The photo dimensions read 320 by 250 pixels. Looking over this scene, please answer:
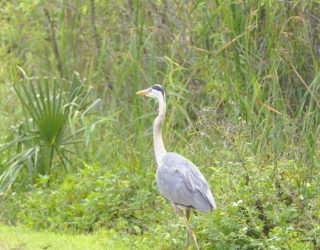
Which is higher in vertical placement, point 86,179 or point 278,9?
point 278,9

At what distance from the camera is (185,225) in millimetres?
7738

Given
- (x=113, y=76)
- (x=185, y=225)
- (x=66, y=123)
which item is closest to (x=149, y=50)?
(x=113, y=76)

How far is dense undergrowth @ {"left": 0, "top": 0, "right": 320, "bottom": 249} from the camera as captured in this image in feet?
25.5

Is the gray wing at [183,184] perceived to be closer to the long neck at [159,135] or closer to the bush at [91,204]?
the long neck at [159,135]

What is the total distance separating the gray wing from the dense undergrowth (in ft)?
0.98

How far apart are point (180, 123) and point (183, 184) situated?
3281 millimetres

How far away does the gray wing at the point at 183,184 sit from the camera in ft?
24.2

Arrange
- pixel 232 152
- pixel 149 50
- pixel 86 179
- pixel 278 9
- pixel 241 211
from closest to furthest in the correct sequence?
pixel 241 211 → pixel 232 152 → pixel 86 179 → pixel 278 9 → pixel 149 50

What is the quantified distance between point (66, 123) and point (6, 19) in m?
4.02

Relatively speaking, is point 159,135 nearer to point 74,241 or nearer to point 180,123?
point 74,241

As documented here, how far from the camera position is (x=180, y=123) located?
1088cm

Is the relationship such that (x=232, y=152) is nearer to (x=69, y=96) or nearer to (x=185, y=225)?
(x=185, y=225)

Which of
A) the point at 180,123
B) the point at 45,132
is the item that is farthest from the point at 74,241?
the point at 180,123

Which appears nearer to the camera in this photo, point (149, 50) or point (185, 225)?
point (185, 225)
